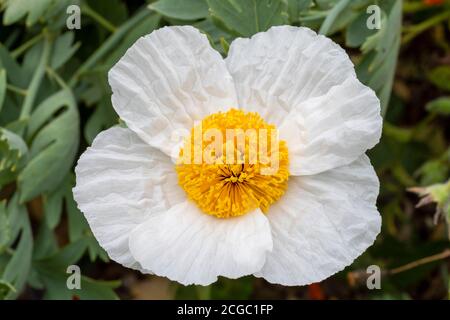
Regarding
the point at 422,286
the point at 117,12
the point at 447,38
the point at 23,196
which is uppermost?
the point at 117,12

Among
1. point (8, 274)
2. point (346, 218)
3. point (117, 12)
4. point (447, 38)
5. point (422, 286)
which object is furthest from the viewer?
point (447, 38)

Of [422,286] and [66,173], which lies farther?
[422,286]

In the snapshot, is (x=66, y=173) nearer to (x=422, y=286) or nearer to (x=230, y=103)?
(x=230, y=103)

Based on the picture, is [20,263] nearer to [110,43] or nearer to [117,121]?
[117,121]

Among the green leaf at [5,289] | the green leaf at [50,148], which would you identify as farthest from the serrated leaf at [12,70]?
the green leaf at [5,289]

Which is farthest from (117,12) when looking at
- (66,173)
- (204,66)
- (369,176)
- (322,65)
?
(369,176)

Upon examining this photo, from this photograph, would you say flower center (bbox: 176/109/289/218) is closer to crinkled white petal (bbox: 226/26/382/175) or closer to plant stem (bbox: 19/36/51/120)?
crinkled white petal (bbox: 226/26/382/175)

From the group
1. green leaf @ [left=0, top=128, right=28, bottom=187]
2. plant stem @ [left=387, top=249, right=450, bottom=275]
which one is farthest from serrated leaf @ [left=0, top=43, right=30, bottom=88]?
plant stem @ [left=387, top=249, right=450, bottom=275]

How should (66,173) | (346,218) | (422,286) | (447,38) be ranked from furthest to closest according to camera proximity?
(447,38) → (422,286) → (66,173) → (346,218)
